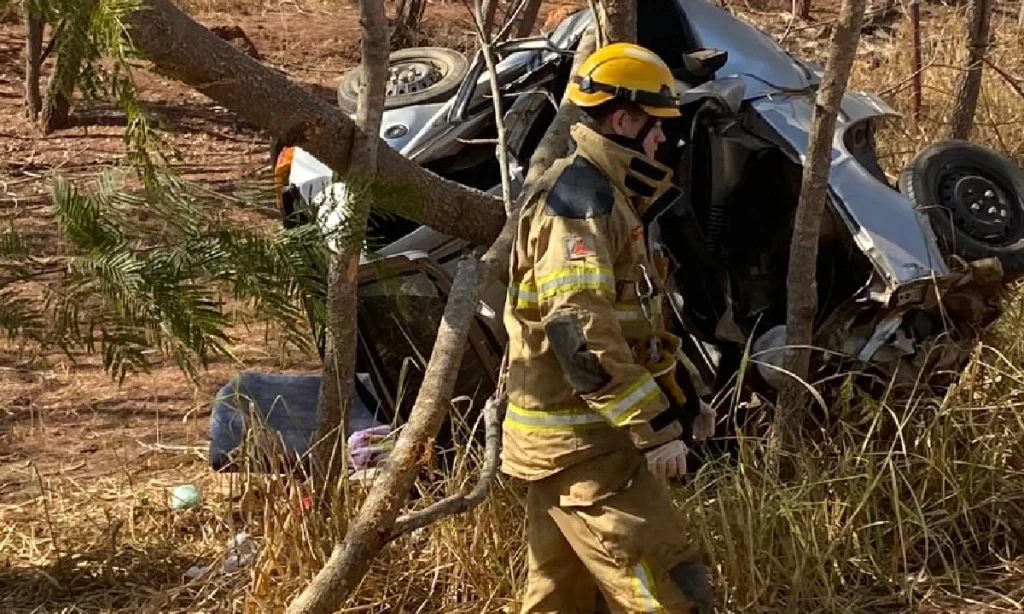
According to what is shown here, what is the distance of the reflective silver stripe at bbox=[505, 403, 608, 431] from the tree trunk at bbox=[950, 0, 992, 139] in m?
3.85

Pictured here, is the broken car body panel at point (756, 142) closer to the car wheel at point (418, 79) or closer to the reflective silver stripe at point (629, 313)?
the car wheel at point (418, 79)

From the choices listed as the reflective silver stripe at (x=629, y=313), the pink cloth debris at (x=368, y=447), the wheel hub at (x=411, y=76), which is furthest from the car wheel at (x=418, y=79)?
the reflective silver stripe at (x=629, y=313)

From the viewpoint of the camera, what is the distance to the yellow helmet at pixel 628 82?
10.6 feet

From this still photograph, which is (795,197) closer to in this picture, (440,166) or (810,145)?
(810,145)

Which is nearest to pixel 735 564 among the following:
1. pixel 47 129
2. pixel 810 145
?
pixel 810 145

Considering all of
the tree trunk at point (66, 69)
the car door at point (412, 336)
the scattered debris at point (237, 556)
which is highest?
the tree trunk at point (66, 69)

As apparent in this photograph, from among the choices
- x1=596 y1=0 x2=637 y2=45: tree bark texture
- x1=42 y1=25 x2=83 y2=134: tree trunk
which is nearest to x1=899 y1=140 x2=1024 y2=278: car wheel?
x1=596 y1=0 x2=637 y2=45: tree bark texture

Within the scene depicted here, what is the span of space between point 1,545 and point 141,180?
233 centimetres

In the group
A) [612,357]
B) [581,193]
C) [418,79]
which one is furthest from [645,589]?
[418,79]

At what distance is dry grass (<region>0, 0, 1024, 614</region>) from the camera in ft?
12.9

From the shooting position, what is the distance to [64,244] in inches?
98.7

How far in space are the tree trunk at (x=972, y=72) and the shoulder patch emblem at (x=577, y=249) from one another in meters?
3.87

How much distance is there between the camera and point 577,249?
123 inches

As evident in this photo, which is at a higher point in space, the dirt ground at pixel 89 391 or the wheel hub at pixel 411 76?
the wheel hub at pixel 411 76
